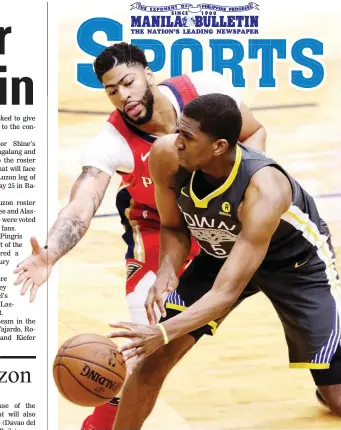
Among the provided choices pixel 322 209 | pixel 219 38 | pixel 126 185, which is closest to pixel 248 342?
pixel 322 209

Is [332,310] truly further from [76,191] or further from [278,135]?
[278,135]

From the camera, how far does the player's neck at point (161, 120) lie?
4.79 m

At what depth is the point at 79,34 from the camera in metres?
5.11

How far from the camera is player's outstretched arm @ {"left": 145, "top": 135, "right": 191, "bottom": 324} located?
407 cm

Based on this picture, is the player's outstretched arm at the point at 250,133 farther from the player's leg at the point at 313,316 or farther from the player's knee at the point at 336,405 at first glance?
the player's knee at the point at 336,405

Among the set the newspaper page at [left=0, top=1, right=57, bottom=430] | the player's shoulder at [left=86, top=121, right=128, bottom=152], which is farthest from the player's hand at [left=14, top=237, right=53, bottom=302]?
the player's shoulder at [left=86, top=121, right=128, bottom=152]

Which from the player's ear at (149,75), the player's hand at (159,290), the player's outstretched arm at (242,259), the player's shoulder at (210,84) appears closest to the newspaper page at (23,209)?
the player's ear at (149,75)

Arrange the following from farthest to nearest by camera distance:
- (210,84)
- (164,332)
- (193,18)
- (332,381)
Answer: (193,18), (210,84), (332,381), (164,332)

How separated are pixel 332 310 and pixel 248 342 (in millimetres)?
1599

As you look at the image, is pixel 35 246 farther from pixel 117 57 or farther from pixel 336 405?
pixel 336 405

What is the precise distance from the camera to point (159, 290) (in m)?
4.06

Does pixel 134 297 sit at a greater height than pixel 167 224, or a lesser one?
lesser

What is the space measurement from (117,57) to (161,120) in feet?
1.27

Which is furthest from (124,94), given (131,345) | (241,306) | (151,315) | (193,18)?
Answer: (241,306)
